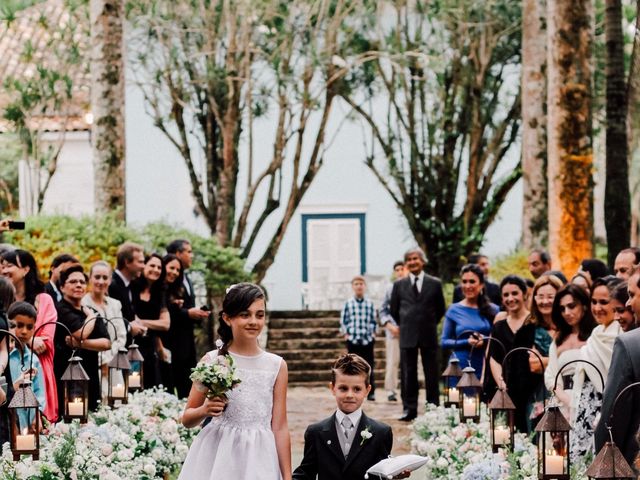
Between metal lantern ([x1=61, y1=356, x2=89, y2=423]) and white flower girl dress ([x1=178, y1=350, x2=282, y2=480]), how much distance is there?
227 cm

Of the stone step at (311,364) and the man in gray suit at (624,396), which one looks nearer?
the man in gray suit at (624,396)

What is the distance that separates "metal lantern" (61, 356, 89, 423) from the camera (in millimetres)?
7609

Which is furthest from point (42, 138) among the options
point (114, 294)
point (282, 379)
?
point (282, 379)

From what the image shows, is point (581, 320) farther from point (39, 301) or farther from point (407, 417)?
point (407, 417)

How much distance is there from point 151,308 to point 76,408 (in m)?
3.51

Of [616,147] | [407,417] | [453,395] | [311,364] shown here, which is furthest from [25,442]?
[311,364]

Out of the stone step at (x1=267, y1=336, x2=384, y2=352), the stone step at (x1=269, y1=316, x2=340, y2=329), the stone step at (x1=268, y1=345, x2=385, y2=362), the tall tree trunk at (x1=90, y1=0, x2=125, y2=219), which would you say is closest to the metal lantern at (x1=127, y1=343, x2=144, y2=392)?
the tall tree trunk at (x1=90, y1=0, x2=125, y2=219)

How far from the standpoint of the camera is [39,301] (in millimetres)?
8531

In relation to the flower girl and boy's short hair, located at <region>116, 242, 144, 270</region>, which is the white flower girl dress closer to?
the flower girl

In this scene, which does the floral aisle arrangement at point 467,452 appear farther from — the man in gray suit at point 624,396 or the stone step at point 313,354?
the stone step at point 313,354

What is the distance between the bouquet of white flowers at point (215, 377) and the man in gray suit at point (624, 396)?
1480 mm

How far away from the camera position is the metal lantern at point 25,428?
621cm

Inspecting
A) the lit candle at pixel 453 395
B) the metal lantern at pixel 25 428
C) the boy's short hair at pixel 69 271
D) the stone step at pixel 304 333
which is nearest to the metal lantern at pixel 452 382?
the lit candle at pixel 453 395

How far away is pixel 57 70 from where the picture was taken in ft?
85.4
